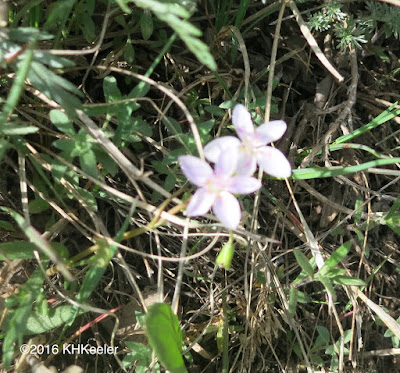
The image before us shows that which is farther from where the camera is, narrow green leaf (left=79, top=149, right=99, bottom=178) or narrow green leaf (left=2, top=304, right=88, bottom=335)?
narrow green leaf (left=2, top=304, right=88, bottom=335)

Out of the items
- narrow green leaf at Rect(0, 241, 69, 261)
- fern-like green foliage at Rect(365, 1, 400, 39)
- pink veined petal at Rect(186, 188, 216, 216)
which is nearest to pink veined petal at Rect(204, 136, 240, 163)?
pink veined petal at Rect(186, 188, 216, 216)

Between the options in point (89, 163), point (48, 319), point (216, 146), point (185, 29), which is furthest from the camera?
point (48, 319)

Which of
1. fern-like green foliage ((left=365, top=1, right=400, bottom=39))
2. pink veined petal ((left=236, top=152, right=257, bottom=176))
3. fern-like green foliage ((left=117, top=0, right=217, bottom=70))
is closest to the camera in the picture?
fern-like green foliage ((left=117, top=0, right=217, bottom=70))

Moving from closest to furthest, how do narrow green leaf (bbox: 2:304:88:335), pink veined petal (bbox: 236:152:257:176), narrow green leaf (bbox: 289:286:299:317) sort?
pink veined petal (bbox: 236:152:257:176) → narrow green leaf (bbox: 2:304:88:335) → narrow green leaf (bbox: 289:286:299:317)

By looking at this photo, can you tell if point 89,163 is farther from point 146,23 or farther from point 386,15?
point 386,15

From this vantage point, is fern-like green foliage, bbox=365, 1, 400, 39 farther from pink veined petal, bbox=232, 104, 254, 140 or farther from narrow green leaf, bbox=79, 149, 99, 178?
narrow green leaf, bbox=79, 149, 99, 178

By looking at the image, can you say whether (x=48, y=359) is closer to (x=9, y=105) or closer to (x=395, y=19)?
(x=9, y=105)

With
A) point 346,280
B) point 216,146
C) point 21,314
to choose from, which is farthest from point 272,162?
point 21,314

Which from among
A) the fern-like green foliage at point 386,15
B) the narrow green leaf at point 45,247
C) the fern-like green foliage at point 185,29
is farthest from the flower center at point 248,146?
the fern-like green foliage at point 386,15
